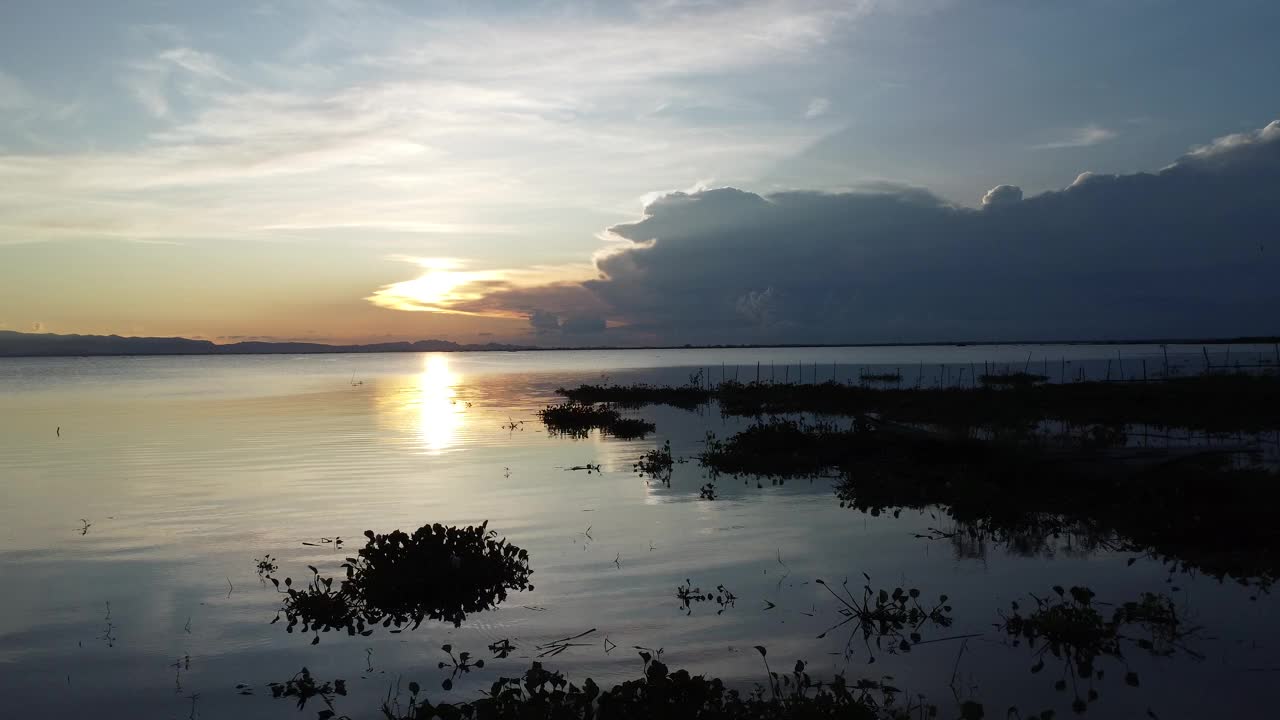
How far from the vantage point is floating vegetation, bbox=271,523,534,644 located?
447 inches

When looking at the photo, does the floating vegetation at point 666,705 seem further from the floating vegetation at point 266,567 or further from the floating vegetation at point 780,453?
the floating vegetation at point 780,453

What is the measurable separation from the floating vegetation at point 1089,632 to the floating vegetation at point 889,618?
0.92 meters

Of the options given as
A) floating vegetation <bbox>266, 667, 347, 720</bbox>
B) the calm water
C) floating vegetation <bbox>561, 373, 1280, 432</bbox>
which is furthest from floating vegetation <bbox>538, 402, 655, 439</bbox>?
floating vegetation <bbox>266, 667, 347, 720</bbox>

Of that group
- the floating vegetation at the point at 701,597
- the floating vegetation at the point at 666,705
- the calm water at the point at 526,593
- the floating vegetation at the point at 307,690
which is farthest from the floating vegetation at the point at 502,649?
the floating vegetation at the point at 701,597

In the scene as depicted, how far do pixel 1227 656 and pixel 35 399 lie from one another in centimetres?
8370

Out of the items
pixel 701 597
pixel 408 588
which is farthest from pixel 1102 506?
pixel 408 588

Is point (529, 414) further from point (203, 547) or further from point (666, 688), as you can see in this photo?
point (666, 688)

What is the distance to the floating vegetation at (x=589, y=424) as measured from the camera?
3757 centimetres

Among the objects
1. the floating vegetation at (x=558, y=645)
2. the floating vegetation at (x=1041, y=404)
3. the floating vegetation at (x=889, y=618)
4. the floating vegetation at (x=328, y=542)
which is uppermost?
the floating vegetation at (x=1041, y=404)

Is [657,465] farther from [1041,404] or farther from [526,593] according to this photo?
[1041,404]

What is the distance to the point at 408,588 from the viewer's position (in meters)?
11.7

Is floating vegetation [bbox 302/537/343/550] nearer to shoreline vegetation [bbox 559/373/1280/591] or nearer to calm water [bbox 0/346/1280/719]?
calm water [bbox 0/346/1280/719]

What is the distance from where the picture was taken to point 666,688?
7504mm

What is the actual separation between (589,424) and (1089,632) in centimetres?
Answer: 3222
